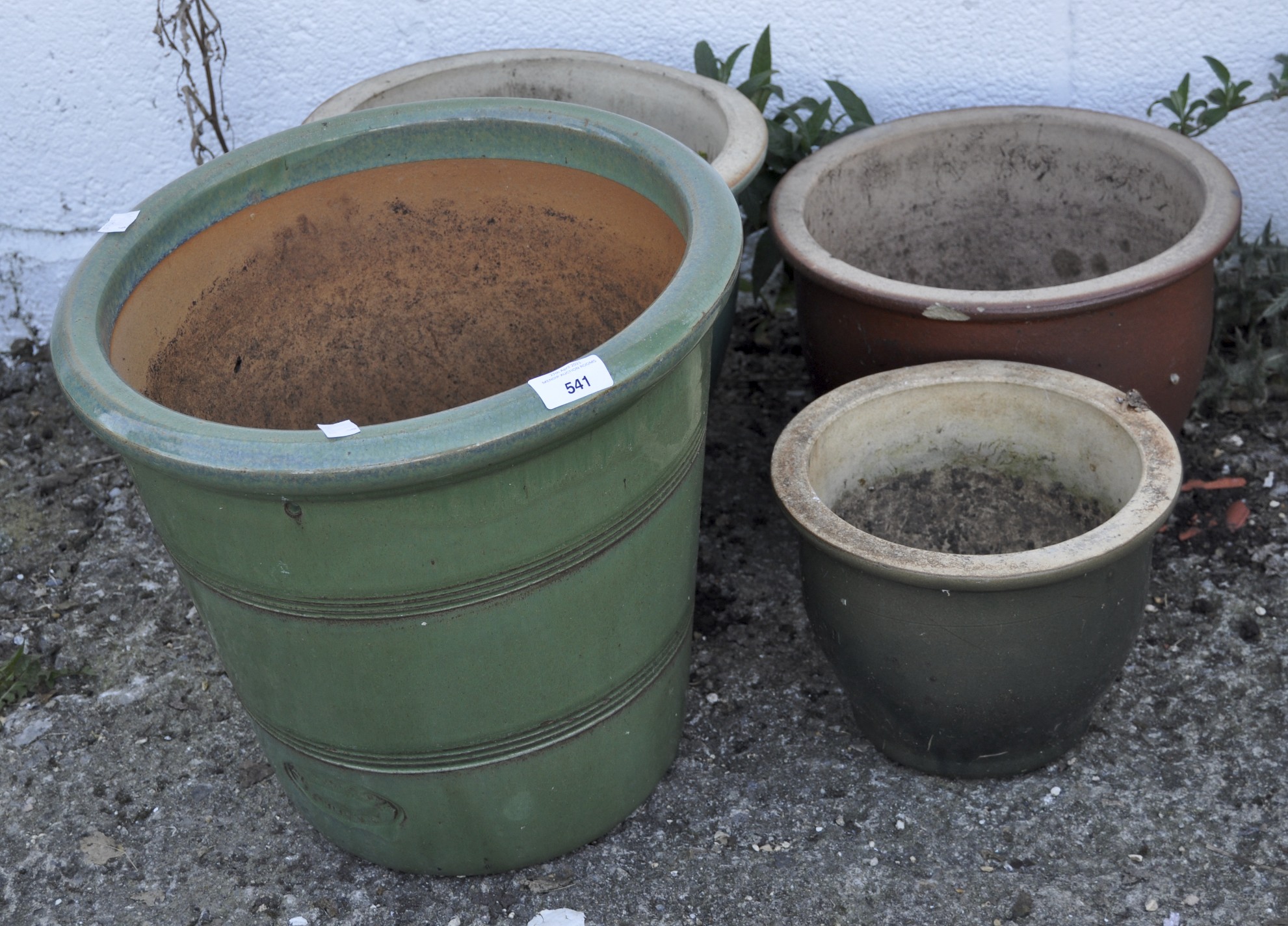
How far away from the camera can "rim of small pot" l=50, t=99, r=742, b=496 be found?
139cm

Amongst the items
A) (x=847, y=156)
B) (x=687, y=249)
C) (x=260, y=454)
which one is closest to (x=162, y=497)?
(x=260, y=454)

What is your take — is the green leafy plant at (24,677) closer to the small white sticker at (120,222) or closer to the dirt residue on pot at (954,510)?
the small white sticker at (120,222)

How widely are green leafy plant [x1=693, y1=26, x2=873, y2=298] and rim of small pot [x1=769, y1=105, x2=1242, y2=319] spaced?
19 cm

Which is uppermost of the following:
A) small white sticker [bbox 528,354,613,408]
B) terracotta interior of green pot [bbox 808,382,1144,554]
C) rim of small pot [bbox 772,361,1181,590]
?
small white sticker [bbox 528,354,613,408]

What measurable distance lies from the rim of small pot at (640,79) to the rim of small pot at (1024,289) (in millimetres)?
140

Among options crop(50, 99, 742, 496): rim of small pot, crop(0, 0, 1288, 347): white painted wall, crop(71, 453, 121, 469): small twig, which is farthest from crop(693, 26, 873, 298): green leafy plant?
crop(71, 453, 121, 469): small twig

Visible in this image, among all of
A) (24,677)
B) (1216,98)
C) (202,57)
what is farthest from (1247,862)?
(202,57)

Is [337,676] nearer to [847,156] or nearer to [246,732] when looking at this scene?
[246,732]

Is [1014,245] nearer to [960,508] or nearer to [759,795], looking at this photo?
[960,508]

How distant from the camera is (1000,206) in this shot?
2.77m

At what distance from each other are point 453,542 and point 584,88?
1.64 m

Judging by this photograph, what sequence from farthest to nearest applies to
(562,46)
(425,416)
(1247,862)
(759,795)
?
1. (562,46)
2. (759,795)
3. (1247,862)
4. (425,416)

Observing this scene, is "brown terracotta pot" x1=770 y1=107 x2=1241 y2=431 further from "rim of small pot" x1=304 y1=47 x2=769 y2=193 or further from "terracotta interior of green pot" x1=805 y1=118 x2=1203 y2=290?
"rim of small pot" x1=304 y1=47 x2=769 y2=193

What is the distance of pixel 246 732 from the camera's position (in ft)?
7.70
